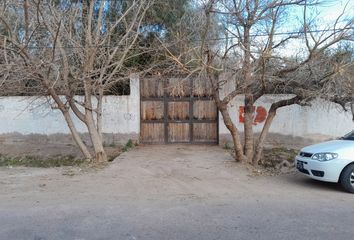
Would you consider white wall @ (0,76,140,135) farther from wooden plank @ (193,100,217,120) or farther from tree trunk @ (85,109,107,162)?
tree trunk @ (85,109,107,162)

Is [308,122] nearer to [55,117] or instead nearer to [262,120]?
[262,120]

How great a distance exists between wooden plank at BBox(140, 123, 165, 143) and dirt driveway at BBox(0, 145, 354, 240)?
3.67m

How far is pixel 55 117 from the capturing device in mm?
15086

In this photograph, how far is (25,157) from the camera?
13609 mm

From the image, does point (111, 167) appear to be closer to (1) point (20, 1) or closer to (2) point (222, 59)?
(2) point (222, 59)

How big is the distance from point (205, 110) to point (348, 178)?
745 centimetres

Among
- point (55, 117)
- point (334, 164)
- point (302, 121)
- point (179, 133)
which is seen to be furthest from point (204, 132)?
point (334, 164)

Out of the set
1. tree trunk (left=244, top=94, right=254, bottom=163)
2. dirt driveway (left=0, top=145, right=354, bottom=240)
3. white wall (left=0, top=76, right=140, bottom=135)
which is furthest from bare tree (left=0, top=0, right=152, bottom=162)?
tree trunk (left=244, top=94, right=254, bottom=163)

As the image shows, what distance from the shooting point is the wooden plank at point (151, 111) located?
14953 mm

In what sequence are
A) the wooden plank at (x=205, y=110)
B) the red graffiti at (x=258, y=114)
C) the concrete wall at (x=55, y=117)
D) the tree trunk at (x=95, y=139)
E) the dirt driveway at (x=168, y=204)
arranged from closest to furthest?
1. the dirt driveway at (x=168, y=204)
2. the tree trunk at (x=95, y=139)
3. the red graffiti at (x=258, y=114)
4. the concrete wall at (x=55, y=117)
5. the wooden plank at (x=205, y=110)

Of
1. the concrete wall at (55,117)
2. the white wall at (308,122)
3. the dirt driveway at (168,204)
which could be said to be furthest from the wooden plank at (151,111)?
the dirt driveway at (168,204)

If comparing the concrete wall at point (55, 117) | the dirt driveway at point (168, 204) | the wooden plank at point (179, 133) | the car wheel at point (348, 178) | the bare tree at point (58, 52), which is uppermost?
the bare tree at point (58, 52)

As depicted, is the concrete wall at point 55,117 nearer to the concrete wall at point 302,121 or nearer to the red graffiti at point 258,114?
the concrete wall at point 302,121

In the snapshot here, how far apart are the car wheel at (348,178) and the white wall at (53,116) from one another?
8.28 m
